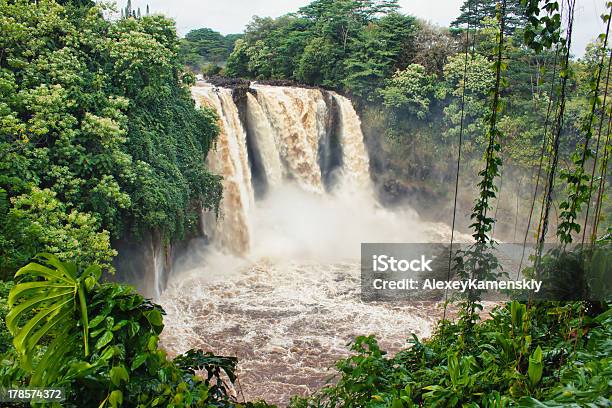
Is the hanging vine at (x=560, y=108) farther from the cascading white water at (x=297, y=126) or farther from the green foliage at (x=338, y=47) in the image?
the green foliage at (x=338, y=47)

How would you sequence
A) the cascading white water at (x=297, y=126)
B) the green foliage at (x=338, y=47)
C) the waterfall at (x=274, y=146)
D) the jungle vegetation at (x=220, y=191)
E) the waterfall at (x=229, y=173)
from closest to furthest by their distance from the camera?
the jungle vegetation at (x=220, y=191), the waterfall at (x=229, y=173), the waterfall at (x=274, y=146), the cascading white water at (x=297, y=126), the green foliage at (x=338, y=47)

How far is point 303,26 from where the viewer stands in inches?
880

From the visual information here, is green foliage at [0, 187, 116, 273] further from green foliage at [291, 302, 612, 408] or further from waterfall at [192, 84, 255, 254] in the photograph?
waterfall at [192, 84, 255, 254]

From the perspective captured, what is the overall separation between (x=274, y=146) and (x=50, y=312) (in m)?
13.4

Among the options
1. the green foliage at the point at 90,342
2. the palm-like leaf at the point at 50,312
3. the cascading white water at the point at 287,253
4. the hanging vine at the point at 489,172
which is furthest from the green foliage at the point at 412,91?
the palm-like leaf at the point at 50,312

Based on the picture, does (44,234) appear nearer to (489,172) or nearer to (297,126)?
(489,172)

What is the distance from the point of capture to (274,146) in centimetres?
1481

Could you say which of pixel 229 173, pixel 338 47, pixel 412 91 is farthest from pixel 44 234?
pixel 338 47

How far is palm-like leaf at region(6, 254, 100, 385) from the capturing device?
5.04ft

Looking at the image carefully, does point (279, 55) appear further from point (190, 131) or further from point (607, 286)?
point (607, 286)
